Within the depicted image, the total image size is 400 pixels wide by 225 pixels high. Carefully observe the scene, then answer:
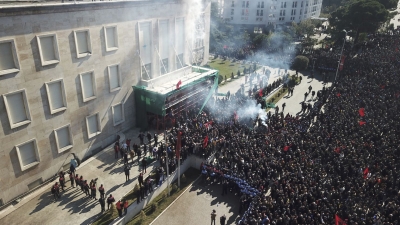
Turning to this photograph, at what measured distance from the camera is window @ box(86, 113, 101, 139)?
84.7 ft

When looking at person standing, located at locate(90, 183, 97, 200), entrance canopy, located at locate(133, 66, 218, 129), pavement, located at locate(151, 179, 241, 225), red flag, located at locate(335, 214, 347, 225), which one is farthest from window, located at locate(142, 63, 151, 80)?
red flag, located at locate(335, 214, 347, 225)

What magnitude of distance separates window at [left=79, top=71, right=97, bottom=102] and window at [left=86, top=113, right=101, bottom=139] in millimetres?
1679

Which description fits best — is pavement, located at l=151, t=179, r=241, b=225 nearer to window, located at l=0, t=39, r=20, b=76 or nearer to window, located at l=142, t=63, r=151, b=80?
window, located at l=142, t=63, r=151, b=80

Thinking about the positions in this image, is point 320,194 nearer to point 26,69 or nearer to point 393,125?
point 393,125

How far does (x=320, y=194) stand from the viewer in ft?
63.2

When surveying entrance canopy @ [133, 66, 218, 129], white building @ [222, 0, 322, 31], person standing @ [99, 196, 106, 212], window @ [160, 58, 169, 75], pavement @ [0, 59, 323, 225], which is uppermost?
white building @ [222, 0, 322, 31]

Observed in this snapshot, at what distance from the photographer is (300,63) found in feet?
165

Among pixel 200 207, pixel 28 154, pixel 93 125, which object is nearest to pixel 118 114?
pixel 93 125

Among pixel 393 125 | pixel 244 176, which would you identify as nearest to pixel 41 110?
pixel 244 176

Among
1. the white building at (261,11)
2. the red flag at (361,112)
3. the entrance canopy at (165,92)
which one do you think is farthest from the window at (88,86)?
the white building at (261,11)

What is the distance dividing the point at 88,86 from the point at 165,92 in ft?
22.3

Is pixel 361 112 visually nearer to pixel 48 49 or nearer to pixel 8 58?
pixel 48 49

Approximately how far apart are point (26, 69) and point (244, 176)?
16.6m

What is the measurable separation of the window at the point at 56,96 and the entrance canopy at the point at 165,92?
7.63m
